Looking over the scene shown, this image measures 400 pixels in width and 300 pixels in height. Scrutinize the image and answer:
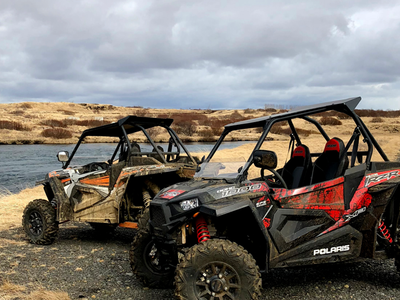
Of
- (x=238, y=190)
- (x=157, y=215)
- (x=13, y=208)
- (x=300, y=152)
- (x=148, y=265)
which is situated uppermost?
(x=300, y=152)

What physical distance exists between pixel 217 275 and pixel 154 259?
156 centimetres

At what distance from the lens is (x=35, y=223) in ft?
27.9

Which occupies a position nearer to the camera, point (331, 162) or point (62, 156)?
point (331, 162)

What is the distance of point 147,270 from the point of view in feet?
17.8

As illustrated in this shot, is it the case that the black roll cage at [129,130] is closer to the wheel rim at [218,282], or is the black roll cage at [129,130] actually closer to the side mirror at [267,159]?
the side mirror at [267,159]

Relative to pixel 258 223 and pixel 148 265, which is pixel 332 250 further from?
pixel 148 265

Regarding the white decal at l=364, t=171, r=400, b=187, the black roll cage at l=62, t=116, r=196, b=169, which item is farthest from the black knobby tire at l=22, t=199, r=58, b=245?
the white decal at l=364, t=171, r=400, b=187

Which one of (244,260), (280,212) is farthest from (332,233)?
(244,260)

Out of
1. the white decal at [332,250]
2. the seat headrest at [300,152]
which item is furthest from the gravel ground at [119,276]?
the seat headrest at [300,152]

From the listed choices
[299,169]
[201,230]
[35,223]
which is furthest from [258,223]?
[35,223]

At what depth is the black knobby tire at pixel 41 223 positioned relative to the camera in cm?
819

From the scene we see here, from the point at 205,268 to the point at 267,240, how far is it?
0.78m

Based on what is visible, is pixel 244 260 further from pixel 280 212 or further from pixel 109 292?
pixel 109 292

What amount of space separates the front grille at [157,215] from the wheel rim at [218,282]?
2.46 ft
